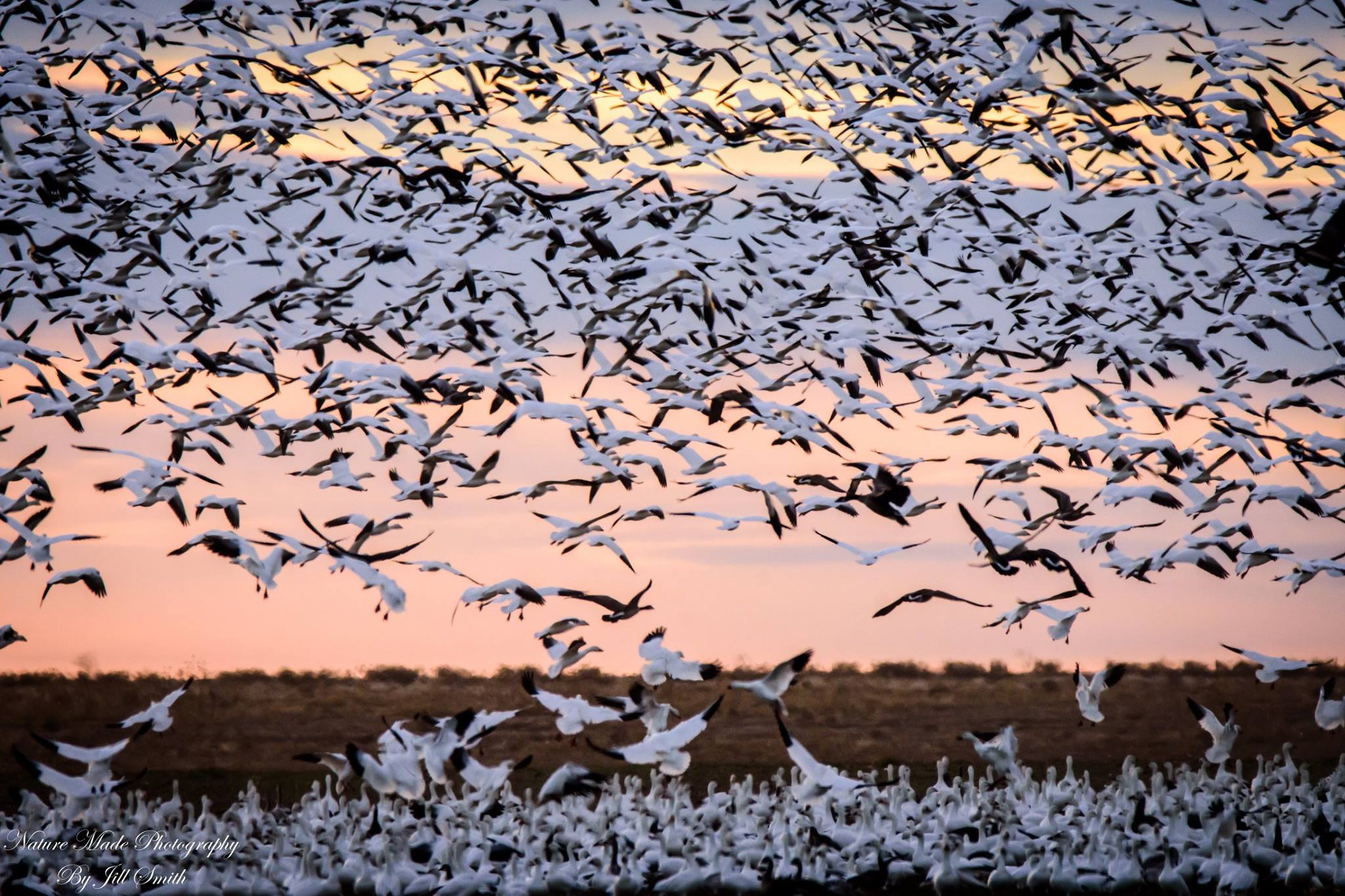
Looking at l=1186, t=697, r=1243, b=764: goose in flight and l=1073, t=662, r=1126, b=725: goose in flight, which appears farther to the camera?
l=1186, t=697, r=1243, b=764: goose in flight

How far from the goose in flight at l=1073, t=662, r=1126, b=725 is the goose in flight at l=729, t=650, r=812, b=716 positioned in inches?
254

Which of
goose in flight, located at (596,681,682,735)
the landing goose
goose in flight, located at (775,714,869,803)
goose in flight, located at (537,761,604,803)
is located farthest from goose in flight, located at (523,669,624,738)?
the landing goose

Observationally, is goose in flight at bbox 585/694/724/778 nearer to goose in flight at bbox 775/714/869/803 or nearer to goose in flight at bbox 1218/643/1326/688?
goose in flight at bbox 775/714/869/803

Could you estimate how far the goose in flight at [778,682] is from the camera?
1252cm

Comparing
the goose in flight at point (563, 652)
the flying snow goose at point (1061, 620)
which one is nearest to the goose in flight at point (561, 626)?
the goose in flight at point (563, 652)

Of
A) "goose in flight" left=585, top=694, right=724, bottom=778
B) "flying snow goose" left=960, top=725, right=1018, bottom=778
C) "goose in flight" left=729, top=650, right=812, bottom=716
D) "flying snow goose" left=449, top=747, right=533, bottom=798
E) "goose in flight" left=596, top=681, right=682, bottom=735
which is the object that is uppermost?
"goose in flight" left=729, top=650, right=812, bottom=716

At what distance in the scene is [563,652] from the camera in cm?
1645

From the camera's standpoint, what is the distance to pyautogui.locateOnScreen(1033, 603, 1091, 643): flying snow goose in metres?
17.7

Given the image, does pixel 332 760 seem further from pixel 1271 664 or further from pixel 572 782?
pixel 1271 664

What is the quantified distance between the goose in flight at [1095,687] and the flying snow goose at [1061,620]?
447 millimetres

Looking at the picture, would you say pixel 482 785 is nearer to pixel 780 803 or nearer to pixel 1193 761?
pixel 780 803

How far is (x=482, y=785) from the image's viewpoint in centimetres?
1551

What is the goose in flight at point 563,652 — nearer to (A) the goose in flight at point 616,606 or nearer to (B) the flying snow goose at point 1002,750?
(A) the goose in flight at point 616,606

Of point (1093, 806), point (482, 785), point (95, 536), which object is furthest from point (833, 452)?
point (95, 536)
